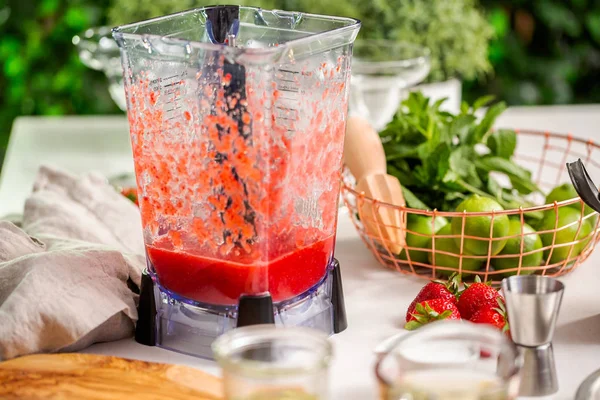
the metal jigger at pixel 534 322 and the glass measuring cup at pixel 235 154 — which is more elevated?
the glass measuring cup at pixel 235 154

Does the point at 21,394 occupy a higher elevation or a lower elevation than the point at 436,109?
lower

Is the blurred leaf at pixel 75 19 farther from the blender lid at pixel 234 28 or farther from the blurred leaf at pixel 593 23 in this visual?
the blender lid at pixel 234 28

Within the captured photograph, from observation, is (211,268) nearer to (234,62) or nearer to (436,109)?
(234,62)

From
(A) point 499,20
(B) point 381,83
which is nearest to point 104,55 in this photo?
(B) point 381,83

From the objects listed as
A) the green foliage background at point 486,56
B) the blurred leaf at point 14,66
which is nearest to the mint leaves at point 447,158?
the green foliage background at point 486,56

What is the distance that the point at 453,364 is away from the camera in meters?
0.62

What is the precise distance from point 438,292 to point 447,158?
0.79ft

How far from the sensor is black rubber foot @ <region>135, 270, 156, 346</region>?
834mm

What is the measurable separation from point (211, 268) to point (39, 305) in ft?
0.56

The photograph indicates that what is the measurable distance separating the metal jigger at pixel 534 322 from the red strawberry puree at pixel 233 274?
20cm

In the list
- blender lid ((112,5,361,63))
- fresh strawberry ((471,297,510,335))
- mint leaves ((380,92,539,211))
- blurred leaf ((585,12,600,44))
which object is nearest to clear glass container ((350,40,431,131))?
mint leaves ((380,92,539,211))

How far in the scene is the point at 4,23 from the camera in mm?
2584

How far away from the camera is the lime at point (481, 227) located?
3.11ft

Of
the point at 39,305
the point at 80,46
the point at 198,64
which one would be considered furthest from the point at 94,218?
the point at 80,46
